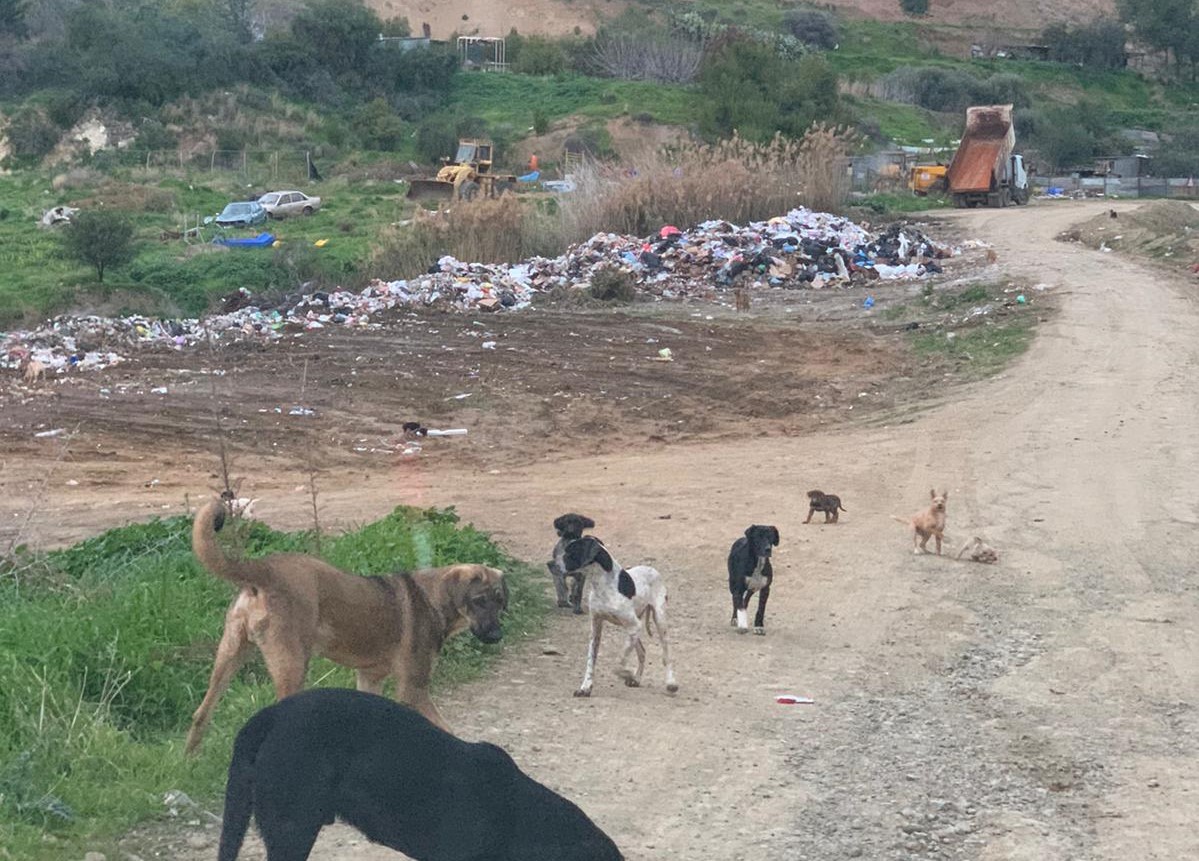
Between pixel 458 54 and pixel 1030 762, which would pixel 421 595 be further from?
pixel 458 54

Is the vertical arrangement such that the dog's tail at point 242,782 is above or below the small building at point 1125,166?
above

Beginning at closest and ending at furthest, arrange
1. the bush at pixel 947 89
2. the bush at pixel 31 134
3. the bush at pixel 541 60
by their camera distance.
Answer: the bush at pixel 31 134 → the bush at pixel 541 60 → the bush at pixel 947 89

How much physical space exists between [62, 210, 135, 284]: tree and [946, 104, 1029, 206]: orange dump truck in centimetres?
2589

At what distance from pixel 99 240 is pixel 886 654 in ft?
71.6

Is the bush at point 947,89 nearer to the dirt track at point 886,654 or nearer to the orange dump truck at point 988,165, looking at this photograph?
the orange dump truck at point 988,165

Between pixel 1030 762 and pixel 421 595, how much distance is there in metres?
2.56

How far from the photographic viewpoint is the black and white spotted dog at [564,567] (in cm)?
809

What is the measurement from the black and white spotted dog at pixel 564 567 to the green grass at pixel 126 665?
167 mm

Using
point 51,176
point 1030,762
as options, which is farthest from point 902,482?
point 51,176

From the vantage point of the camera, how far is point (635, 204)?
29578 mm

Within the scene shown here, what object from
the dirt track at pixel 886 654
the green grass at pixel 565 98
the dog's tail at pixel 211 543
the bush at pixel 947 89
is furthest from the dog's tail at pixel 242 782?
the bush at pixel 947 89

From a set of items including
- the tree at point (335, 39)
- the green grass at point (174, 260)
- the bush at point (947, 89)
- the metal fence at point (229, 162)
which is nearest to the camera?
the green grass at point (174, 260)

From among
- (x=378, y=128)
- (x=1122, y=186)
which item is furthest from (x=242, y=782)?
(x=1122, y=186)

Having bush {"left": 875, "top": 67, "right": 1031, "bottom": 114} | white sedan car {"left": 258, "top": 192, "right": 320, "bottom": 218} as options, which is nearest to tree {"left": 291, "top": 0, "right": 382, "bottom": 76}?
bush {"left": 875, "top": 67, "right": 1031, "bottom": 114}
